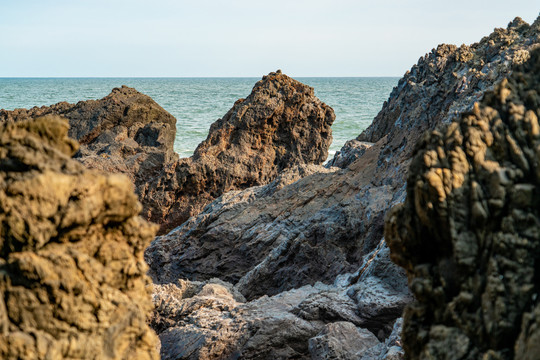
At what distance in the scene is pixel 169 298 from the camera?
5902 millimetres

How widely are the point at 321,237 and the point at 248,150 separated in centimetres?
431

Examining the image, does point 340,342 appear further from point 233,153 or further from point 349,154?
point 349,154

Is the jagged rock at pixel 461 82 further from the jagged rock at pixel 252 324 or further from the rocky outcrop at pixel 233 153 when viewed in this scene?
the jagged rock at pixel 252 324

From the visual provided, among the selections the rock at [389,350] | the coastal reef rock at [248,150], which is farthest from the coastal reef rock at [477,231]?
the coastal reef rock at [248,150]

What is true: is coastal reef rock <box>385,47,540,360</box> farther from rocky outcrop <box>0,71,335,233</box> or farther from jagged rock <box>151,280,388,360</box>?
rocky outcrop <box>0,71,335,233</box>

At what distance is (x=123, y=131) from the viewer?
15.2 metres

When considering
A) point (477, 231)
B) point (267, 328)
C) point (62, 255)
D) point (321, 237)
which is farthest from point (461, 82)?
point (62, 255)

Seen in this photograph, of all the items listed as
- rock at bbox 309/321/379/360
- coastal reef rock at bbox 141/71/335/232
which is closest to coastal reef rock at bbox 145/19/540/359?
rock at bbox 309/321/379/360

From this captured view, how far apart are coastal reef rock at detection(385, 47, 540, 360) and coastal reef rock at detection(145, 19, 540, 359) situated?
234 cm

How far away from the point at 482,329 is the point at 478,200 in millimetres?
614

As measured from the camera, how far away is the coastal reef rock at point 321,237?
555 cm

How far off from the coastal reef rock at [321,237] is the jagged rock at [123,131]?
155 inches

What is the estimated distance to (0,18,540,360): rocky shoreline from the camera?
2807 millimetres

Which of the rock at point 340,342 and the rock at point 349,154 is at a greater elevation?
the rock at point 349,154
